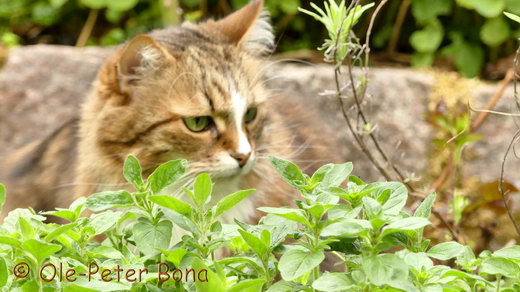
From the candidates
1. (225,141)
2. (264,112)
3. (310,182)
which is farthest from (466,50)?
(310,182)

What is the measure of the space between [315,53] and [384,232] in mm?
4033

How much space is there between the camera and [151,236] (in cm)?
132

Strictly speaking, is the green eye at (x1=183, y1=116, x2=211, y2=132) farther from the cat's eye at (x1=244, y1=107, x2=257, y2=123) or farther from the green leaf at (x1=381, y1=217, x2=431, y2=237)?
the green leaf at (x1=381, y1=217, x2=431, y2=237)

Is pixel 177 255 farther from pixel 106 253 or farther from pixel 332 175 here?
pixel 332 175

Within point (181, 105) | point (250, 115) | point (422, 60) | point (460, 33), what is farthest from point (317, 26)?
point (181, 105)

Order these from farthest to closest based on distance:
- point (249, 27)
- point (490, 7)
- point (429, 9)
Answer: point (429, 9) < point (490, 7) < point (249, 27)

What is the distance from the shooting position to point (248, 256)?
1391 millimetres

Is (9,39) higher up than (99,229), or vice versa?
(99,229)

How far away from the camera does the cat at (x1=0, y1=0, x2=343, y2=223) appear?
273cm

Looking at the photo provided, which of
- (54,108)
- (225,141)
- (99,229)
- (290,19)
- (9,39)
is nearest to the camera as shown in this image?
(99,229)

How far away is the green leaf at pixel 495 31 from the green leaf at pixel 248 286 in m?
3.89

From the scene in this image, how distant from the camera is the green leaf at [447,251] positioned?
129 centimetres

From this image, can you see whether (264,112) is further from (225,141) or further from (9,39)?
(9,39)

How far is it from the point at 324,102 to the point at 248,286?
3.21m
